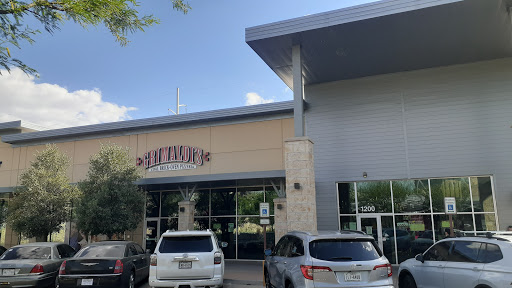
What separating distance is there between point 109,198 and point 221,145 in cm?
574

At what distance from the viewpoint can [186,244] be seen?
30.1ft

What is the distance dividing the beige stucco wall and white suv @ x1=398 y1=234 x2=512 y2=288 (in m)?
9.34

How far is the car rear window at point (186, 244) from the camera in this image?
29.6 ft

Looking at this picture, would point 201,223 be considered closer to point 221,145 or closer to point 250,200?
point 250,200

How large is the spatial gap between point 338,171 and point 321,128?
6.86 ft

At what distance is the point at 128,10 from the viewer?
7695mm

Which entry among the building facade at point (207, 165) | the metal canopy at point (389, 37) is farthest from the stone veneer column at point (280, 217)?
the metal canopy at point (389, 37)

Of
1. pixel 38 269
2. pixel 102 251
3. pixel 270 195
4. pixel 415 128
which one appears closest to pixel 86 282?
pixel 102 251

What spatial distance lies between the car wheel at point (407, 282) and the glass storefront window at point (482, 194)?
7434 mm

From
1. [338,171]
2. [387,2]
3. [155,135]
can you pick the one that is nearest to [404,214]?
[338,171]

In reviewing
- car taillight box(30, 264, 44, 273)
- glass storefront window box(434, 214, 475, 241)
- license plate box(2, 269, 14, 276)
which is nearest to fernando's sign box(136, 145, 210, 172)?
car taillight box(30, 264, 44, 273)

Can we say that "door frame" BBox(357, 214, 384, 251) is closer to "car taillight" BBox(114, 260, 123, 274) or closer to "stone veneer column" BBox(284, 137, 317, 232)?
"stone veneer column" BBox(284, 137, 317, 232)

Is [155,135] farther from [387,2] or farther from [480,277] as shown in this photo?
[480,277]

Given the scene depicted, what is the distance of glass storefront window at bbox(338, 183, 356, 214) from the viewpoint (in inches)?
641
